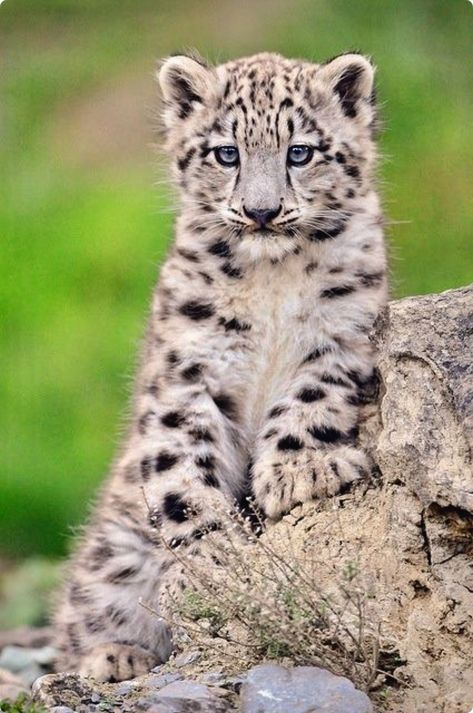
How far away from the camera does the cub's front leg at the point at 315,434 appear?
7.03 m

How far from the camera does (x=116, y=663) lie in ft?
23.7

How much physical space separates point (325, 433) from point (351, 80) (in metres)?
1.64

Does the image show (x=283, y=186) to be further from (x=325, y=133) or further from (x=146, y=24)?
(x=146, y=24)

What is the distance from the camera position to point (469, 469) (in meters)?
6.08

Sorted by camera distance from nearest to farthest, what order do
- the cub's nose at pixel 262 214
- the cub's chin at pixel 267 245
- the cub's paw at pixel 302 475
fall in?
the cub's paw at pixel 302 475, the cub's nose at pixel 262 214, the cub's chin at pixel 267 245

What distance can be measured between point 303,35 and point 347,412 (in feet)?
14.0

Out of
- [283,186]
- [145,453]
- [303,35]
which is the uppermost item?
[303,35]

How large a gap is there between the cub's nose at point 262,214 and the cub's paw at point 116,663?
6.04ft

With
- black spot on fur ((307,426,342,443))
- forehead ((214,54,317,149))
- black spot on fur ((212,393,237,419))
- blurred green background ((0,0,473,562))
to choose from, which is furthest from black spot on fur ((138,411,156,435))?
blurred green background ((0,0,473,562))

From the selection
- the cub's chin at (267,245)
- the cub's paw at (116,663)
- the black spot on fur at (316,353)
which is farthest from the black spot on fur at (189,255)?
the cub's paw at (116,663)

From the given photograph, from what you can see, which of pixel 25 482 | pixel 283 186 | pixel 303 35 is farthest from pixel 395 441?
pixel 25 482

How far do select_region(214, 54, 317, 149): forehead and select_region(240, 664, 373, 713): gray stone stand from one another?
8.10 feet

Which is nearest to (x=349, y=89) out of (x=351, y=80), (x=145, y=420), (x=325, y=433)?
(x=351, y=80)

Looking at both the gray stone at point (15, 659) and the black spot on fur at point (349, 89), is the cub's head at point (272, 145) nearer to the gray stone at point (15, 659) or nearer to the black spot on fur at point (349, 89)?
the black spot on fur at point (349, 89)
